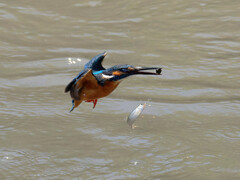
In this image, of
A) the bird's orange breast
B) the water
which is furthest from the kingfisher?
the water

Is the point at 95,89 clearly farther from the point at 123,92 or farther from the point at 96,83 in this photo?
the point at 123,92

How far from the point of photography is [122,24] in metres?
8.11

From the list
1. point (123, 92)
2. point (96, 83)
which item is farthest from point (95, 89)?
point (123, 92)

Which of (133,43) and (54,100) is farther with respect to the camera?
(133,43)

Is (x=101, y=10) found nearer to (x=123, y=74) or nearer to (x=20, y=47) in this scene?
(x=20, y=47)

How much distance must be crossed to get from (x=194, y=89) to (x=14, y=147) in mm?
2166

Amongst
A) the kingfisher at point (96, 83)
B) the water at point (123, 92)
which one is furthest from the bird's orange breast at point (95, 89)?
the water at point (123, 92)

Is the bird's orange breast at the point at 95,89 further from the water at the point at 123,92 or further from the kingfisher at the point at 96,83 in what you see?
the water at the point at 123,92

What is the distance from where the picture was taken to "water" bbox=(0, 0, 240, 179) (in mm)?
4281

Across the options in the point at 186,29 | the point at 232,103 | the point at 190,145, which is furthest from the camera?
the point at 186,29

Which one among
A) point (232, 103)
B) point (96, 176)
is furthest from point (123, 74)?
point (232, 103)

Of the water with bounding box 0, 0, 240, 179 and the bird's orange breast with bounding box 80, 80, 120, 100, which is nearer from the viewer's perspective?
the bird's orange breast with bounding box 80, 80, 120, 100

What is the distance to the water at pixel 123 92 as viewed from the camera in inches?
169

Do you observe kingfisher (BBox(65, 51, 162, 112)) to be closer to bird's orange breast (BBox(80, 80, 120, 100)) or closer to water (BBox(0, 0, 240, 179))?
bird's orange breast (BBox(80, 80, 120, 100))
